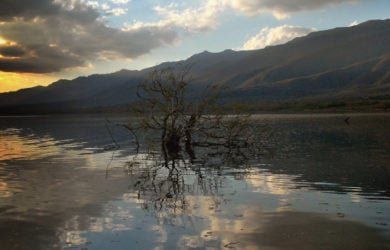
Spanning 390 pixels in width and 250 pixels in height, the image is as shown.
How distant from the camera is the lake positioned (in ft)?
46.2

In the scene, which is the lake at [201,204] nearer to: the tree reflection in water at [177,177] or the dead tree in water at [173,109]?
the tree reflection in water at [177,177]

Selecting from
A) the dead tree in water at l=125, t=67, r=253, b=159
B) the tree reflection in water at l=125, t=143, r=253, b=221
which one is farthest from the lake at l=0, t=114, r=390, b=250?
the dead tree in water at l=125, t=67, r=253, b=159

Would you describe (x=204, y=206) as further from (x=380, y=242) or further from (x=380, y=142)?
(x=380, y=142)

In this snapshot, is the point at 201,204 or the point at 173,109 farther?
the point at 173,109

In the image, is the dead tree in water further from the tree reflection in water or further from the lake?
the lake

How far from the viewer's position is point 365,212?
55.8 ft

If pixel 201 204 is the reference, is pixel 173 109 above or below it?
above

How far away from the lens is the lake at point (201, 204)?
14.1 meters

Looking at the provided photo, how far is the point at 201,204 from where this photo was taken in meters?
19.0

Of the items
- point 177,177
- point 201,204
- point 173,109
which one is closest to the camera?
point 201,204

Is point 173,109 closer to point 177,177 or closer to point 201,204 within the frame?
point 177,177

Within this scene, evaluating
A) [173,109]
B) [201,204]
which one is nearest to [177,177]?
[201,204]

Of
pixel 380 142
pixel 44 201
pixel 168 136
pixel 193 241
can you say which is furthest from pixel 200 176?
pixel 380 142

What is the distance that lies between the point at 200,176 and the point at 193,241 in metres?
13.0
